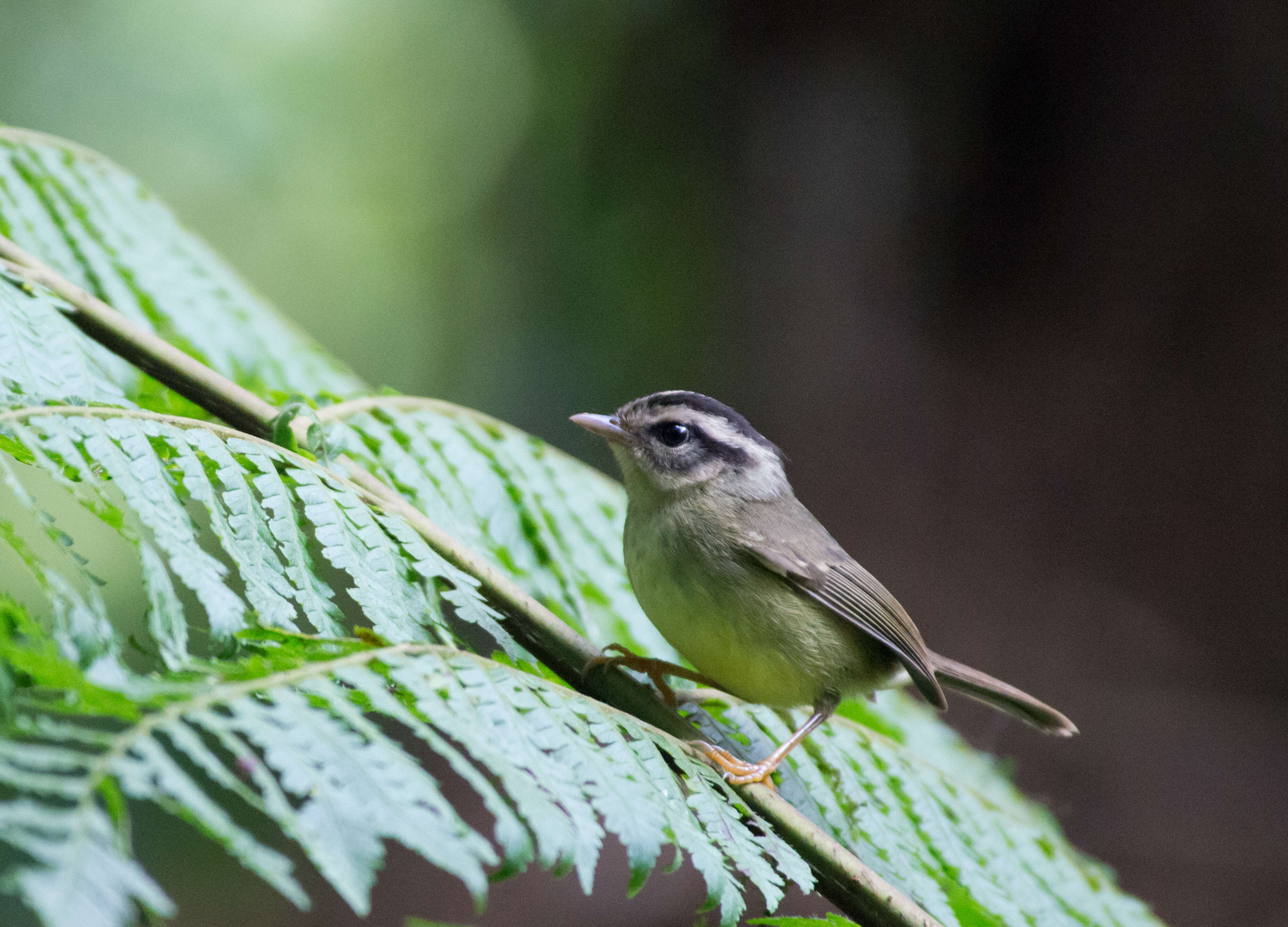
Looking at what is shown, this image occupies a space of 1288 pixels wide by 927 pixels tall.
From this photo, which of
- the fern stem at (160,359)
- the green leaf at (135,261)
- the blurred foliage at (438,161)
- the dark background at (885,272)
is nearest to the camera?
the fern stem at (160,359)

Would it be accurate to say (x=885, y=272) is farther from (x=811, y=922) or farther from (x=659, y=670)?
(x=811, y=922)

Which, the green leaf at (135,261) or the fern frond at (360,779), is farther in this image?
the green leaf at (135,261)

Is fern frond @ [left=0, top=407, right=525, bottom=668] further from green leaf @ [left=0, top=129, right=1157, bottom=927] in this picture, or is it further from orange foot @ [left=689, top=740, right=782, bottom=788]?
orange foot @ [left=689, top=740, right=782, bottom=788]

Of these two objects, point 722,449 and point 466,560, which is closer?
point 466,560

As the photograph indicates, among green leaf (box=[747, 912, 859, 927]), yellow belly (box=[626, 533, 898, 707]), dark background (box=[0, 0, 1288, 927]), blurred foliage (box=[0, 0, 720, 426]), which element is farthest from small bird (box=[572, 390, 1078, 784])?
blurred foliage (box=[0, 0, 720, 426])

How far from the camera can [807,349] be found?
9758 millimetres

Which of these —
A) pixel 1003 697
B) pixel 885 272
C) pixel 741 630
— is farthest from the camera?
pixel 885 272

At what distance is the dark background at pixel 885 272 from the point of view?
7246mm

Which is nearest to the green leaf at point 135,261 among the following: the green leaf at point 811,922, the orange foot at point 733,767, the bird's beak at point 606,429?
the bird's beak at point 606,429

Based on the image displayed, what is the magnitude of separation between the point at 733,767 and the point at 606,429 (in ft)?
3.88

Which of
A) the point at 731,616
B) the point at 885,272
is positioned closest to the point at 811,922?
the point at 731,616

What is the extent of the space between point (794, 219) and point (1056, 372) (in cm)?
301

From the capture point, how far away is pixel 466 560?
1784mm

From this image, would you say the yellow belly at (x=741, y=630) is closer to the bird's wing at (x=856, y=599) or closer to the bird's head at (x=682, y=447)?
the bird's wing at (x=856, y=599)
